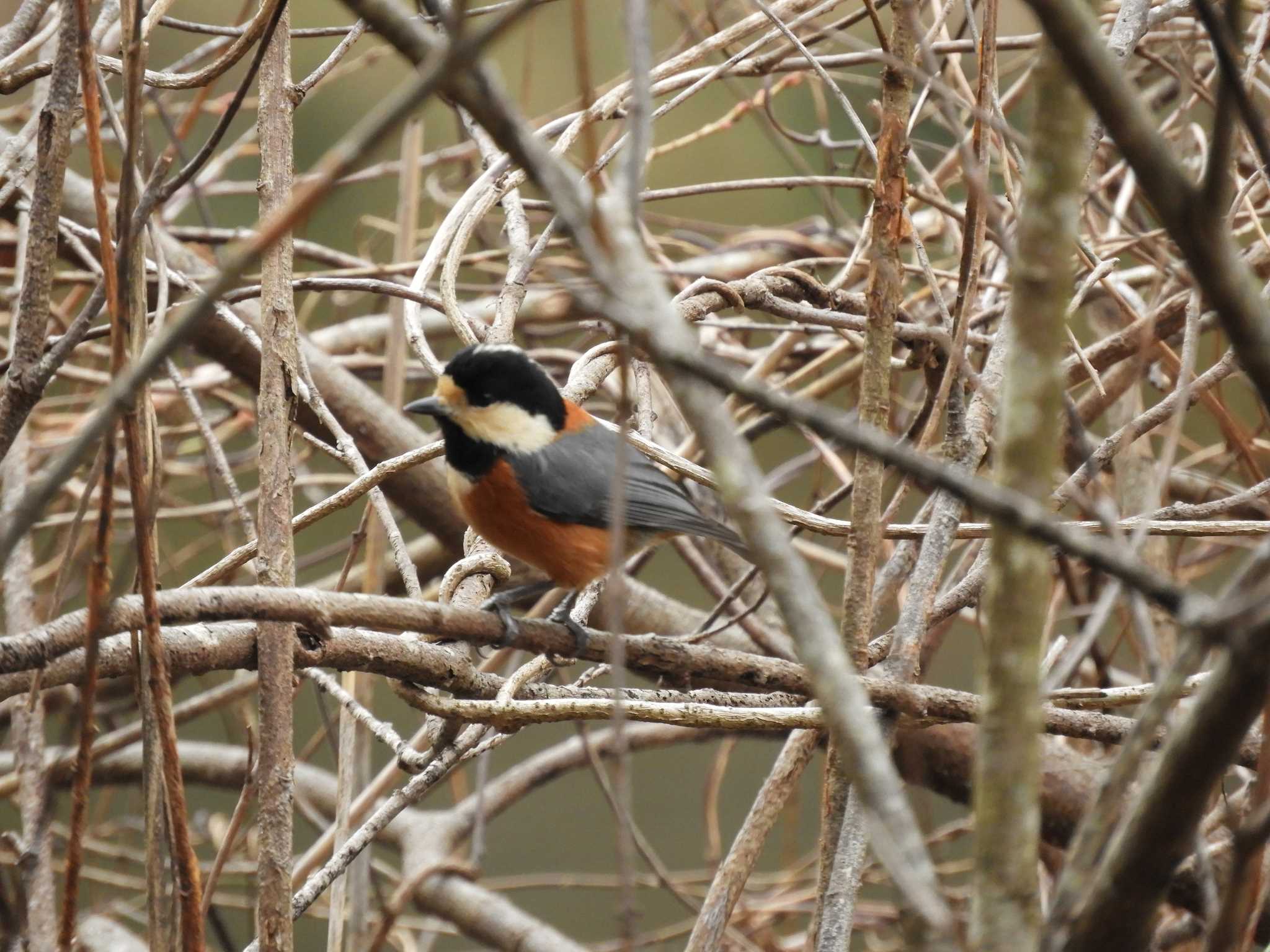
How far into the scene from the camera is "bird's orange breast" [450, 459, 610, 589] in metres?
3.08

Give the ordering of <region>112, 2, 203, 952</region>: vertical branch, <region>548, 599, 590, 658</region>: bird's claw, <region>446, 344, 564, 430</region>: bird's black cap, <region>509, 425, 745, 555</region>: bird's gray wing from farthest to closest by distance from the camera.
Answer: <region>509, 425, 745, 555</region>: bird's gray wing < <region>446, 344, 564, 430</region>: bird's black cap < <region>548, 599, 590, 658</region>: bird's claw < <region>112, 2, 203, 952</region>: vertical branch

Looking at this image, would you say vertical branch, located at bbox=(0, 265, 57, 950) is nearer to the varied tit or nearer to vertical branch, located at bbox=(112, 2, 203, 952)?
vertical branch, located at bbox=(112, 2, 203, 952)

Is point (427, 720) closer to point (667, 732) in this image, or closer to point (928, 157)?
point (667, 732)

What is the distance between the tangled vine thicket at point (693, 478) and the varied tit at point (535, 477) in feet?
0.42

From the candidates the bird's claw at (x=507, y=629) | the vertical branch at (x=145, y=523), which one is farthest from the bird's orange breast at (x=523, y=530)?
the vertical branch at (x=145, y=523)

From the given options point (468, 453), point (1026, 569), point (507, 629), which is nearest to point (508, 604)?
point (468, 453)

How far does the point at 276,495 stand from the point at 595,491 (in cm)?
154

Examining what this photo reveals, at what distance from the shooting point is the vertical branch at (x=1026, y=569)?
940mm

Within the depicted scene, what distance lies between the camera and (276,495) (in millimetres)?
1733

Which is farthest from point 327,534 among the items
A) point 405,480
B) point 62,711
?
point 405,480

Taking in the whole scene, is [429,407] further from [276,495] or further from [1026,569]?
[1026,569]

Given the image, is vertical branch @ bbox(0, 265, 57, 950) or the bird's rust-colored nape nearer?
vertical branch @ bbox(0, 265, 57, 950)

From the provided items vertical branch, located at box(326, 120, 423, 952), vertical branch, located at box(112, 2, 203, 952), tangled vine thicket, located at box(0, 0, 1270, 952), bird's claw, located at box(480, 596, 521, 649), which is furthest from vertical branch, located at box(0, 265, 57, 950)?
bird's claw, located at box(480, 596, 521, 649)

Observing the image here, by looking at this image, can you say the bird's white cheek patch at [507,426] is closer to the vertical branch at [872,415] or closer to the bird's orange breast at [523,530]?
the bird's orange breast at [523,530]
